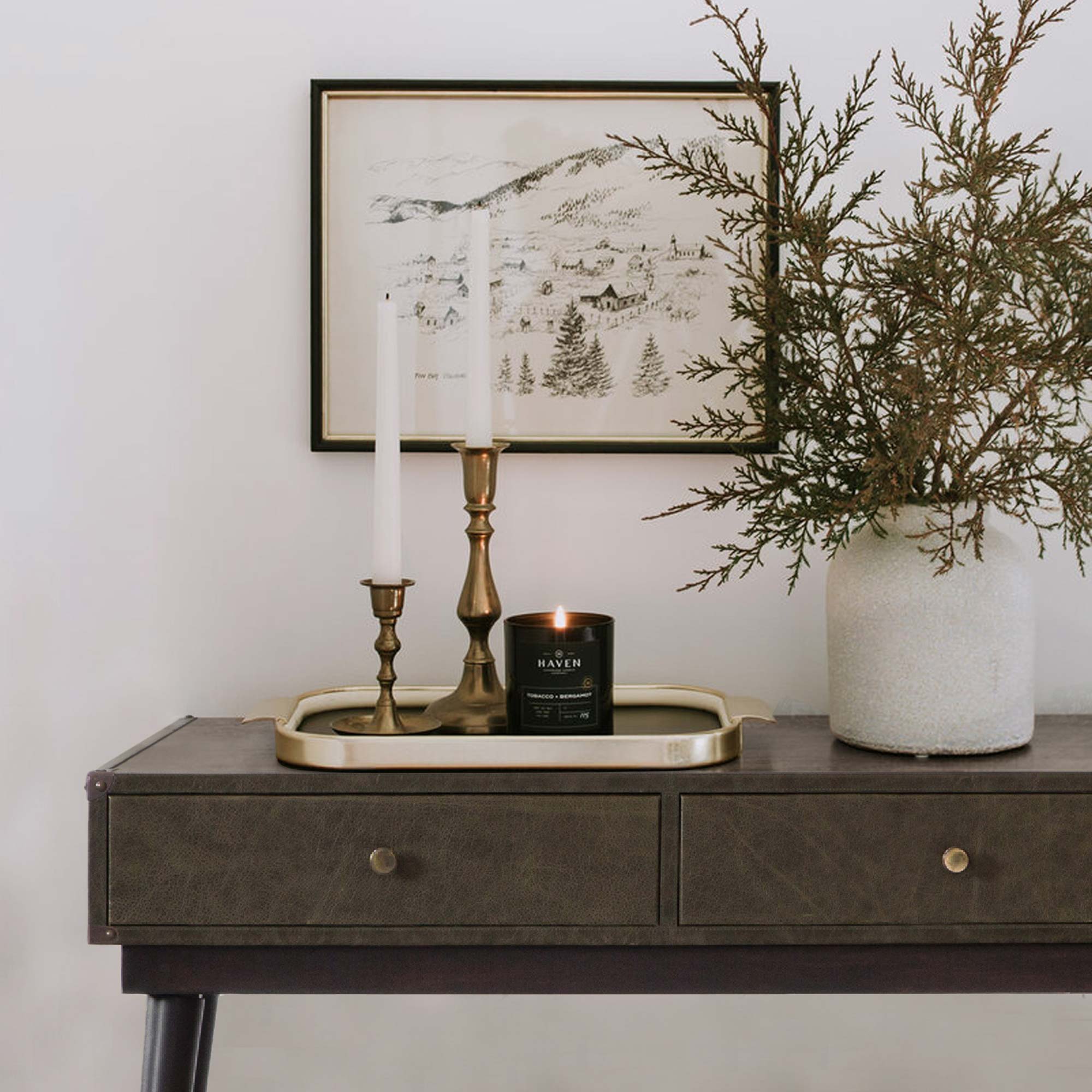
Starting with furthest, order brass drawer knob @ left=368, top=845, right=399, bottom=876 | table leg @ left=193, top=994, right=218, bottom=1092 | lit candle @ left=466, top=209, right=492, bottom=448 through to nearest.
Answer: table leg @ left=193, top=994, right=218, bottom=1092, lit candle @ left=466, top=209, right=492, bottom=448, brass drawer knob @ left=368, top=845, right=399, bottom=876

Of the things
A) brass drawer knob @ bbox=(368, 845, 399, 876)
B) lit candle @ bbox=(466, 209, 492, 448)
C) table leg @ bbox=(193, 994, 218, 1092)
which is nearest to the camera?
brass drawer knob @ bbox=(368, 845, 399, 876)

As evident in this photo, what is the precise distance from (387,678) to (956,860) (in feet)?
1.55

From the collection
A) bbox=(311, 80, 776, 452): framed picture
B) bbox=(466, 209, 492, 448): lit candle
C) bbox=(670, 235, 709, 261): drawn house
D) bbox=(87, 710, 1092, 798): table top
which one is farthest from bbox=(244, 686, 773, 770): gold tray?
bbox=(670, 235, 709, 261): drawn house

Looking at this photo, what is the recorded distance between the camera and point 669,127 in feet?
3.93

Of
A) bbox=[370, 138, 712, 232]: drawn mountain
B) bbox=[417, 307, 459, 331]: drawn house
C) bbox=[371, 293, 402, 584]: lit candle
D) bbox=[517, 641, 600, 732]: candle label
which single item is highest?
bbox=[370, 138, 712, 232]: drawn mountain

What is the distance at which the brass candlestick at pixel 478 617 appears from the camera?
101 cm

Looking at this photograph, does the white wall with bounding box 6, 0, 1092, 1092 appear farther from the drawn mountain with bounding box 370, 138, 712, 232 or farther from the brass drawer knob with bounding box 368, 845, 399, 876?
the brass drawer knob with bounding box 368, 845, 399, 876

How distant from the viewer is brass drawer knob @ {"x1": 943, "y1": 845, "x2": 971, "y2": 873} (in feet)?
2.97

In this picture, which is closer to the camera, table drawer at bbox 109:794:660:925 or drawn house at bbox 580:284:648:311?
table drawer at bbox 109:794:660:925

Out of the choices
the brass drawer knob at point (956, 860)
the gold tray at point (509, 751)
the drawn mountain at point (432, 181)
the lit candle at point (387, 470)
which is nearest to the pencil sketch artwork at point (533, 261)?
the drawn mountain at point (432, 181)

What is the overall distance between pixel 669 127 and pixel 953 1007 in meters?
0.97

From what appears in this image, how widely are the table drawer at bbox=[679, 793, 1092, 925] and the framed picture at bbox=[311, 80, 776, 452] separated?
0.42 m

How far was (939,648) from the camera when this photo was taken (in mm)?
969

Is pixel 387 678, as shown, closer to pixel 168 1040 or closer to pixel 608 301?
pixel 168 1040
